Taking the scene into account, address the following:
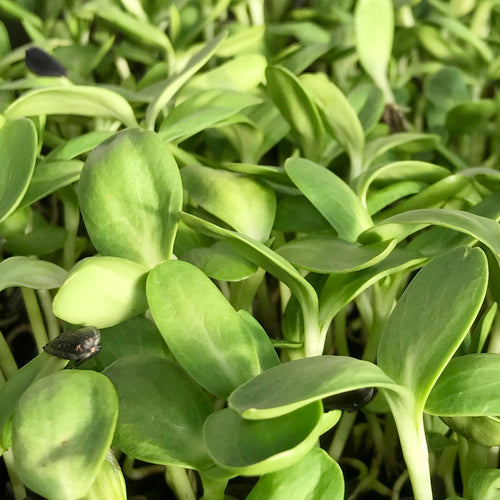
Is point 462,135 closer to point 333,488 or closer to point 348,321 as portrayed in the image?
point 348,321

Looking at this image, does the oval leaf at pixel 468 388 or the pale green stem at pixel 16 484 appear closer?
the oval leaf at pixel 468 388

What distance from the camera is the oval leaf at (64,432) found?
0.33 metres

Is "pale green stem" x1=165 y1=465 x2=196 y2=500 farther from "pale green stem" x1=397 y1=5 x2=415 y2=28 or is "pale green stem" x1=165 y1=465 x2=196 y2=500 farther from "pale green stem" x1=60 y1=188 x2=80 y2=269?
"pale green stem" x1=397 y1=5 x2=415 y2=28

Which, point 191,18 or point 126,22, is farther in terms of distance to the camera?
point 191,18

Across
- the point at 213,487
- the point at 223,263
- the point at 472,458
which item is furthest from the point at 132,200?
the point at 472,458

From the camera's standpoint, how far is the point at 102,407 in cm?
36

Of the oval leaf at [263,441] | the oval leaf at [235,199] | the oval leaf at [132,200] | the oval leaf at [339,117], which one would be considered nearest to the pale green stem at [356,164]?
the oval leaf at [339,117]

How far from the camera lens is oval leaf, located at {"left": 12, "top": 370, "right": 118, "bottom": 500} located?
332 mm

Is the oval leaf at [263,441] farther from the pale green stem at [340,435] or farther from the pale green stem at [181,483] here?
the pale green stem at [340,435]

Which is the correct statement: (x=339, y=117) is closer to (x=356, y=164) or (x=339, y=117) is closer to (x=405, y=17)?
(x=356, y=164)

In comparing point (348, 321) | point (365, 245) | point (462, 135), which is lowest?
point (348, 321)

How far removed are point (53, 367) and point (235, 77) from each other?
41 centimetres

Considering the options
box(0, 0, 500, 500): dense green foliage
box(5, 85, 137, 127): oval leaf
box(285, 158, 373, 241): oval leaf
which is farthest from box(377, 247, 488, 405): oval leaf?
box(5, 85, 137, 127): oval leaf

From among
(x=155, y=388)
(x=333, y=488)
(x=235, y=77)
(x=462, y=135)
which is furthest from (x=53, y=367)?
(x=462, y=135)
